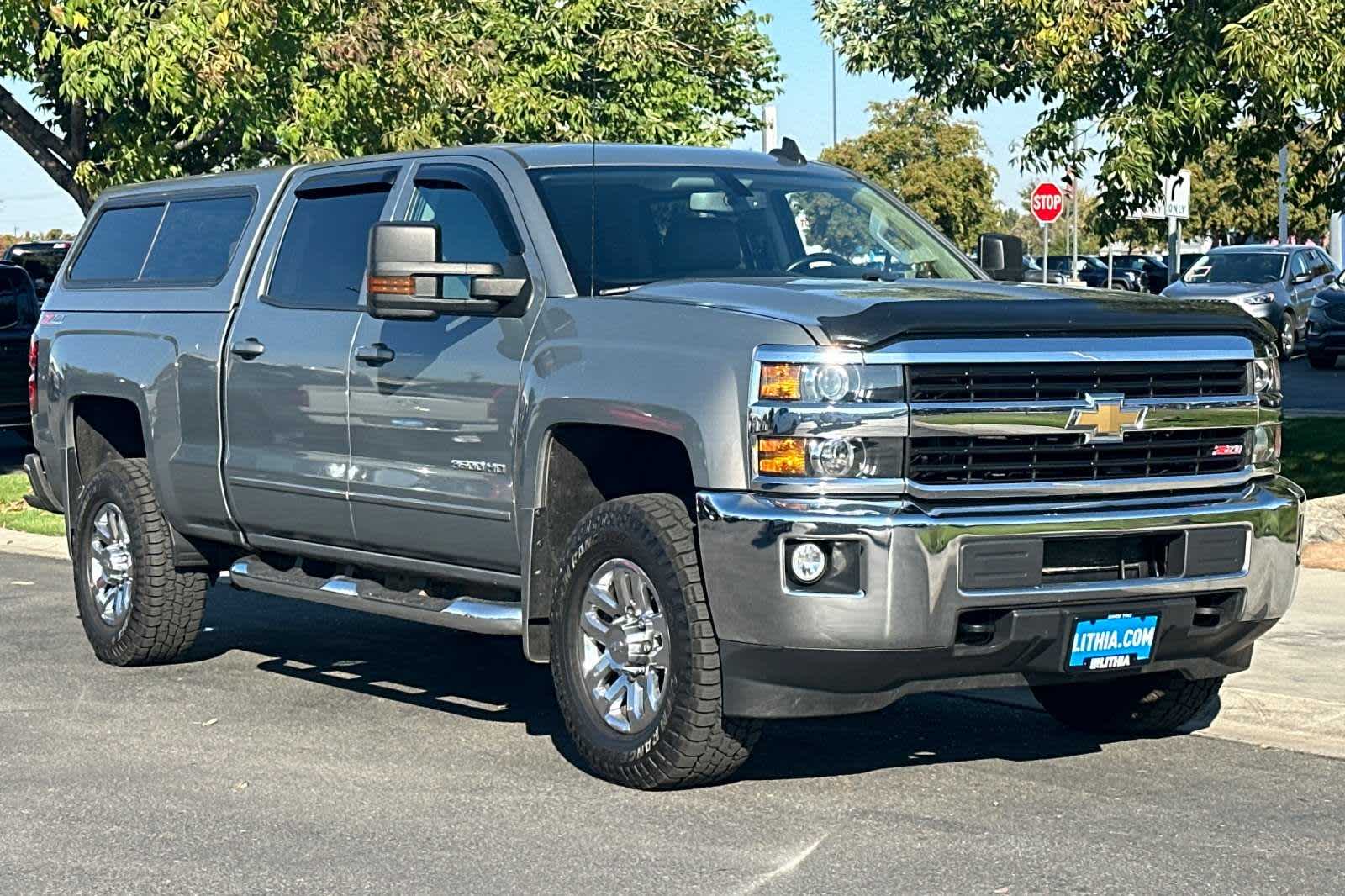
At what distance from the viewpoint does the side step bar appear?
24.7 ft

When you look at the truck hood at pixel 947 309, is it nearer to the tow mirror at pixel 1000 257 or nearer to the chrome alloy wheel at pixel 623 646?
the chrome alloy wheel at pixel 623 646

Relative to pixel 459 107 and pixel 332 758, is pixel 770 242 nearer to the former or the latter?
pixel 332 758

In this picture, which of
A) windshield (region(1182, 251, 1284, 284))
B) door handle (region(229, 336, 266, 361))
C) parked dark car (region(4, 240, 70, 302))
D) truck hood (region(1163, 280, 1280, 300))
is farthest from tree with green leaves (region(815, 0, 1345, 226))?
windshield (region(1182, 251, 1284, 284))

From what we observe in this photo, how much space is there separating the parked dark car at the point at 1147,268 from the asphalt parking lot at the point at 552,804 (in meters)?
46.4

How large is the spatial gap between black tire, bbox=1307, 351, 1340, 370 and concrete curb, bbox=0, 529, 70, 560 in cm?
2156

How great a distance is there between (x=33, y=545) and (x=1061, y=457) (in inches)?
361

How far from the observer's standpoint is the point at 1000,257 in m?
8.86

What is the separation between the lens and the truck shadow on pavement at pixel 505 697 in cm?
757

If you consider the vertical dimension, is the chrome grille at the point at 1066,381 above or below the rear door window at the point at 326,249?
below

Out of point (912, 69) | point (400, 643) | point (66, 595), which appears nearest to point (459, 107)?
point (912, 69)

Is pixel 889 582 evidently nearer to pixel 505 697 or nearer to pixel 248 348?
pixel 505 697

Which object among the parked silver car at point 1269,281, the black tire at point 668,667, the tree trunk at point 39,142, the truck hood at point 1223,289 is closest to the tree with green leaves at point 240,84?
the tree trunk at point 39,142

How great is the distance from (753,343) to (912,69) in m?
14.2

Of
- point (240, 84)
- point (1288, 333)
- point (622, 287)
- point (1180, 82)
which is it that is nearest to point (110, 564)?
point (622, 287)
